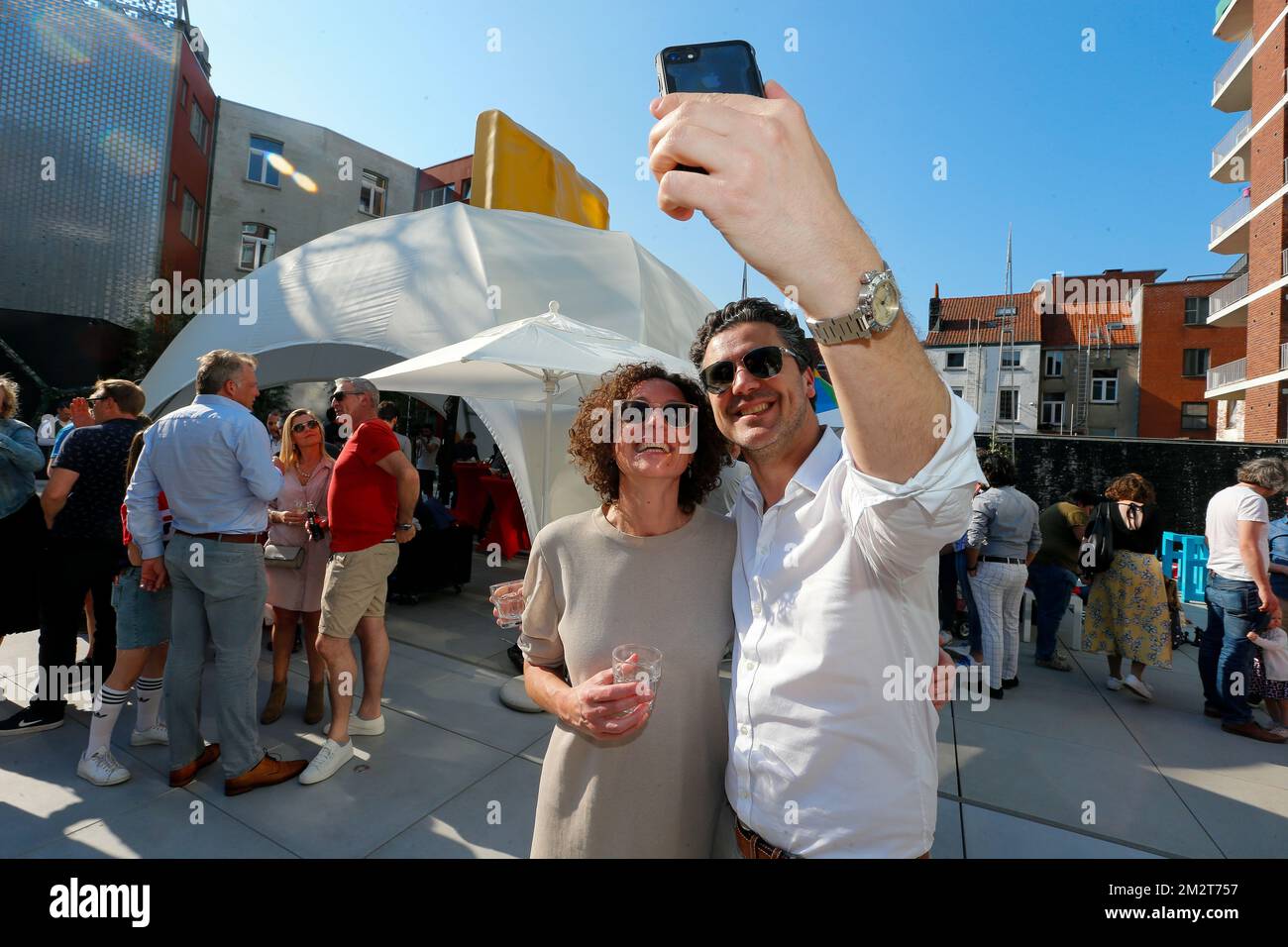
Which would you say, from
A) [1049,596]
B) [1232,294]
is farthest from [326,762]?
[1232,294]

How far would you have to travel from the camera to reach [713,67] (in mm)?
958

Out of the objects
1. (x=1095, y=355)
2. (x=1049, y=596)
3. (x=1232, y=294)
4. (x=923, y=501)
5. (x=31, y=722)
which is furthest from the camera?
(x=1095, y=355)

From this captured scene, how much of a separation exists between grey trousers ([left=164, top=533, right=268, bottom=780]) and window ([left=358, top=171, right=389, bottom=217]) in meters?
24.0

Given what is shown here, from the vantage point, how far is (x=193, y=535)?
116 inches

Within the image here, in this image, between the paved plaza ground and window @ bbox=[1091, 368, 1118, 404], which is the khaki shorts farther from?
window @ bbox=[1091, 368, 1118, 404]

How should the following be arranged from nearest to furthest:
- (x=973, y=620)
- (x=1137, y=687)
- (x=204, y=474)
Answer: (x=204, y=474)
(x=1137, y=687)
(x=973, y=620)

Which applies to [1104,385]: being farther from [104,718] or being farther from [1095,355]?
[104,718]

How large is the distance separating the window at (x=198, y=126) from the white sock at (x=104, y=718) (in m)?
22.7

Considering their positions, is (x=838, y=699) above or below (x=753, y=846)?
above

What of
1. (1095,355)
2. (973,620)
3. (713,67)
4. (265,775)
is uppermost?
(1095,355)

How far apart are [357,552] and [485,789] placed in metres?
1.58

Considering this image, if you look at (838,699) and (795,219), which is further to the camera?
(838,699)
